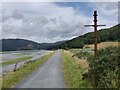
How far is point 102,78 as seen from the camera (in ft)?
47.4

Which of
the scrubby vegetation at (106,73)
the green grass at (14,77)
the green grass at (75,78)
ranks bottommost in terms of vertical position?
the green grass at (14,77)

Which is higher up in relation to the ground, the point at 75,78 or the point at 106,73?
the point at 106,73

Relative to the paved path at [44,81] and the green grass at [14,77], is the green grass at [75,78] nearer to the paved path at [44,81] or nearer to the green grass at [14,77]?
the paved path at [44,81]

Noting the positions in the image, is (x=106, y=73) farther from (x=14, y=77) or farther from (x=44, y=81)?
(x=14, y=77)

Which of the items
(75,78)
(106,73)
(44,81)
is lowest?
(44,81)

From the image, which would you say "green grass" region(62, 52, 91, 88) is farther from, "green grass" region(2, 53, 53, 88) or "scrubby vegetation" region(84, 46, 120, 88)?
"green grass" region(2, 53, 53, 88)

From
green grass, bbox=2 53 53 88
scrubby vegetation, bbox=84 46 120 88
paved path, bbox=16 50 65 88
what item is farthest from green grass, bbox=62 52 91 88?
green grass, bbox=2 53 53 88

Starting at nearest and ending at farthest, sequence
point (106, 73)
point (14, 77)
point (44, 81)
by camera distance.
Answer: point (106, 73)
point (44, 81)
point (14, 77)

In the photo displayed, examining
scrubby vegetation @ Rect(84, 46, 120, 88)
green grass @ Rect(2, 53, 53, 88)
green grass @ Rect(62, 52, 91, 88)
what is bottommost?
green grass @ Rect(2, 53, 53, 88)

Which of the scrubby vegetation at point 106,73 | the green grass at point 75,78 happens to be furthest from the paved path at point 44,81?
the scrubby vegetation at point 106,73

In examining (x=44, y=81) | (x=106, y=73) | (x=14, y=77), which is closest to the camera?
(x=106, y=73)

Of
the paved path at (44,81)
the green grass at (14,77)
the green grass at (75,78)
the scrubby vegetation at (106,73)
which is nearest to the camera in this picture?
the scrubby vegetation at (106,73)

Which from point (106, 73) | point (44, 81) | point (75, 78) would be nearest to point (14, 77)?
point (44, 81)

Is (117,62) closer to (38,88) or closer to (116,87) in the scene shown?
(116,87)
